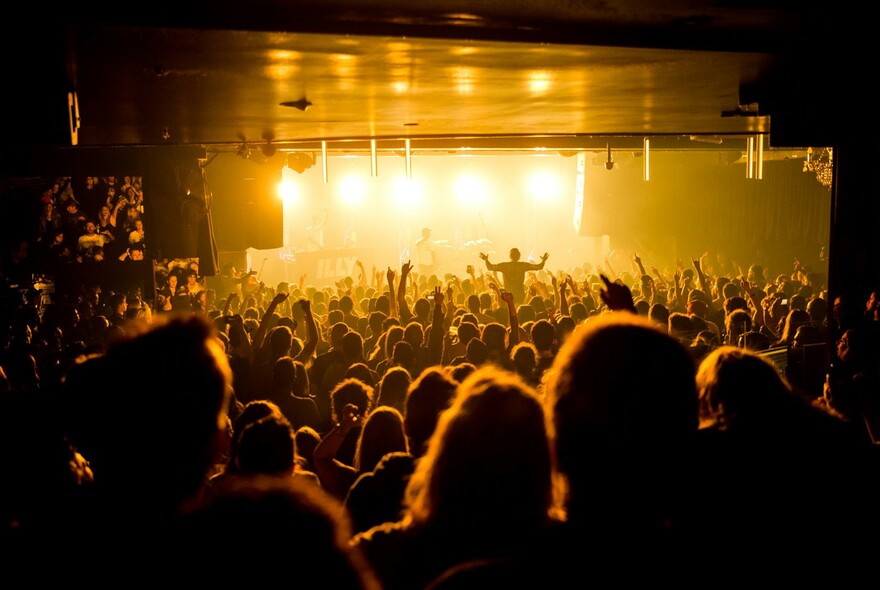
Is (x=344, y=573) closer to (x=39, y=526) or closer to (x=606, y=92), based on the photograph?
(x=39, y=526)

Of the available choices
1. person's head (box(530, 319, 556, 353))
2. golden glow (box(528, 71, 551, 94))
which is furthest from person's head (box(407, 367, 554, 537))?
person's head (box(530, 319, 556, 353))

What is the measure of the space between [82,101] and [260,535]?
517 cm

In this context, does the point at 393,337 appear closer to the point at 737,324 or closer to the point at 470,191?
the point at 737,324

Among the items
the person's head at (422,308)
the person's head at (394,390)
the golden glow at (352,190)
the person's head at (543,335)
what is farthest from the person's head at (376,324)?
the golden glow at (352,190)

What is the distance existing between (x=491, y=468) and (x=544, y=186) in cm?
2948

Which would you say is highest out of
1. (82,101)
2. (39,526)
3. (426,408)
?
(82,101)

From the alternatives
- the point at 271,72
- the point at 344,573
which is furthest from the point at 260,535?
the point at 271,72

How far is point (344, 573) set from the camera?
1.57 metres

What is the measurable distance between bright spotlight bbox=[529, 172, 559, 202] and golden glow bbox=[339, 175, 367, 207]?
6748mm

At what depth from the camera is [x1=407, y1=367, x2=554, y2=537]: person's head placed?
2064 millimetres

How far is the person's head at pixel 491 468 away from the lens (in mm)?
2064

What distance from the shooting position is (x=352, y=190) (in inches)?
1161

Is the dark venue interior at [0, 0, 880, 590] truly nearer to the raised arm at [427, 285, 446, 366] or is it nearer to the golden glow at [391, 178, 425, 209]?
the raised arm at [427, 285, 446, 366]

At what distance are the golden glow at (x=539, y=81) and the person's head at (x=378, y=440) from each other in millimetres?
2592
